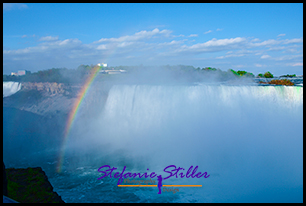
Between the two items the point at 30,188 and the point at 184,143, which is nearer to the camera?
the point at 30,188

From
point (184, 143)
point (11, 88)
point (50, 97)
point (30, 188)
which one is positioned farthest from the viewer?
point (11, 88)

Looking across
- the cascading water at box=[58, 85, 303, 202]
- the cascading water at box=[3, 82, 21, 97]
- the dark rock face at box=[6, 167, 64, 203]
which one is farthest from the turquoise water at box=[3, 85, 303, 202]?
the cascading water at box=[3, 82, 21, 97]

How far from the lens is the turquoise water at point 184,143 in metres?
7.30

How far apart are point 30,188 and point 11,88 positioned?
20.8 meters

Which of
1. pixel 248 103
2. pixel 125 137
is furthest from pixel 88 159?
pixel 248 103

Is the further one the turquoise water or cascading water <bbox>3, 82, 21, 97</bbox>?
cascading water <bbox>3, 82, 21, 97</bbox>

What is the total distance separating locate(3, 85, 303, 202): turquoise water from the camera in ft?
23.9

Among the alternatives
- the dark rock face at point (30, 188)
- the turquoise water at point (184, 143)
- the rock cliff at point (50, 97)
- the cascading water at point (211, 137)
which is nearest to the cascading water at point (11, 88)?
the rock cliff at point (50, 97)

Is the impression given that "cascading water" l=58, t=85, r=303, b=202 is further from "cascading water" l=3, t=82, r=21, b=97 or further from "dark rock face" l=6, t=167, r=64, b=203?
"cascading water" l=3, t=82, r=21, b=97

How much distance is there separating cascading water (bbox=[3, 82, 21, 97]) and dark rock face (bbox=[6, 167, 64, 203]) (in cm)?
1818

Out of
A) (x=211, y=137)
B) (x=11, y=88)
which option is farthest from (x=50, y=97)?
(x=211, y=137)

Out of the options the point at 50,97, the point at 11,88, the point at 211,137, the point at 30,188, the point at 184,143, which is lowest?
the point at 30,188

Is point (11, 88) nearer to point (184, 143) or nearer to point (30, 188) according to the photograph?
point (30, 188)

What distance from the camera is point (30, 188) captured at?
6480 millimetres
